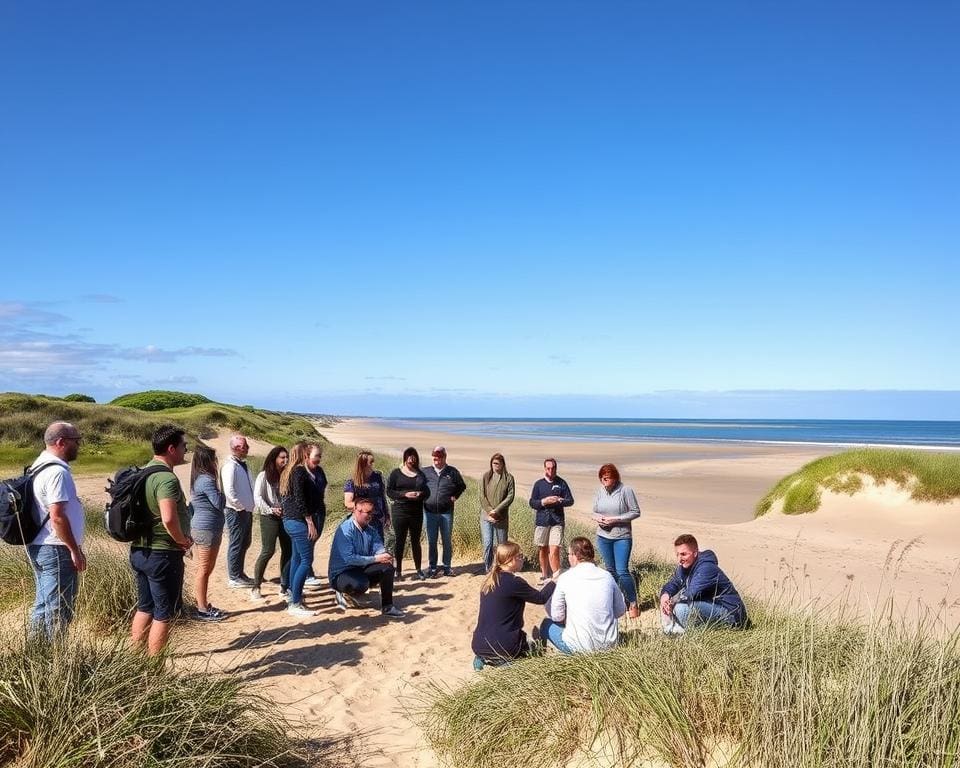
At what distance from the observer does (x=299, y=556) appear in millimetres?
6973

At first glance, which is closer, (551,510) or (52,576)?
(52,576)

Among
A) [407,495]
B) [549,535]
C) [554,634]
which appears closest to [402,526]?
[407,495]

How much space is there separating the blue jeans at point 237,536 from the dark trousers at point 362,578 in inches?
51.5

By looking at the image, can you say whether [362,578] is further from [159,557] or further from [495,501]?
[159,557]

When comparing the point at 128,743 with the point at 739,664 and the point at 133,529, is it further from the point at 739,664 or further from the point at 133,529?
the point at 739,664

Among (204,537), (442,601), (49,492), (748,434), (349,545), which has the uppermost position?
(49,492)

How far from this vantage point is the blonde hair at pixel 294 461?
7219mm

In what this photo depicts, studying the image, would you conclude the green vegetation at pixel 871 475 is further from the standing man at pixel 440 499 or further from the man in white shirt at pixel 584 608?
the man in white shirt at pixel 584 608

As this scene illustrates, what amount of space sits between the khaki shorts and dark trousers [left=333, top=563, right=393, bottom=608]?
210 centimetres

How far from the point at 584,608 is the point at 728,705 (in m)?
1.71

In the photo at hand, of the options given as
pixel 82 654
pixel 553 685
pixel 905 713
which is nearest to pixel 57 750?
pixel 82 654

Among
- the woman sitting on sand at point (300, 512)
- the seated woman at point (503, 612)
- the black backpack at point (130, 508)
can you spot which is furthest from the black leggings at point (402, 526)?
the black backpack at point (130, 508)

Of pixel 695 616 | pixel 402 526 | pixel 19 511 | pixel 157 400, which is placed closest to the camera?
pixel 19 511

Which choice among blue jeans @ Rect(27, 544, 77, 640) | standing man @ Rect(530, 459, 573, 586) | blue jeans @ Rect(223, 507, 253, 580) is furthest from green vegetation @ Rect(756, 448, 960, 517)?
blue jeans @ Rect(27, 544, 77, 640)
